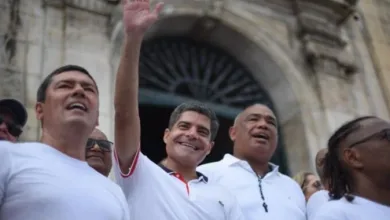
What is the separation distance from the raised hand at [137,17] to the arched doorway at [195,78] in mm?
3612

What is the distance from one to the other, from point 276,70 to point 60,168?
5312 millimetres

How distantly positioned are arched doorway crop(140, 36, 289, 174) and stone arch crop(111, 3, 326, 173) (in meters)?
0.12

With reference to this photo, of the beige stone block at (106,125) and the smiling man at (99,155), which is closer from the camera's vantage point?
the smiling man at (99,155)

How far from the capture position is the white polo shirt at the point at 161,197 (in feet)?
8.41

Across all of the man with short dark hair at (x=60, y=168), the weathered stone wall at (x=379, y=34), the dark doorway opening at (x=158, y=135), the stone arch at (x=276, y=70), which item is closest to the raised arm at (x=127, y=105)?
the man with short dark hair at (x=60, y=168)

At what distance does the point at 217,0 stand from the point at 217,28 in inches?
14.1

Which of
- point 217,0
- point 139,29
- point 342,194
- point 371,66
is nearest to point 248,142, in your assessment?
point 342,194

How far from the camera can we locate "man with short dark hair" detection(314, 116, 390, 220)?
2.39 m

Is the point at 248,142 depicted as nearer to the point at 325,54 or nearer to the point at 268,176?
the point at 268,176

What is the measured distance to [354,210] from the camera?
2.37m

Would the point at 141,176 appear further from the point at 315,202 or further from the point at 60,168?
the point at 315,202

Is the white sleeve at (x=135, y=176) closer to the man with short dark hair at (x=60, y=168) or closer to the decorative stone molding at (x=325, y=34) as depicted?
the man with short dark hair at (x=60, y=168)

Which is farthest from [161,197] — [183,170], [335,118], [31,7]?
[335,118]

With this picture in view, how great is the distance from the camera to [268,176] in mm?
3475
